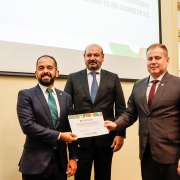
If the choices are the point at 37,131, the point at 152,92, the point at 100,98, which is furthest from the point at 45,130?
the point at 152,92

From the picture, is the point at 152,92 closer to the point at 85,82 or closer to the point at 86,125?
the point at 86,125

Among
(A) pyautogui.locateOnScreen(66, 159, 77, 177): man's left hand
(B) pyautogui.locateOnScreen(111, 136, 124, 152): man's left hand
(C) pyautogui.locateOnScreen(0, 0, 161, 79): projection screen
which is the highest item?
(C) pyautogui.locateOnScreen(0, 0, 161, 79): projection screen

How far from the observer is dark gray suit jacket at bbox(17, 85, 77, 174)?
1.67 m

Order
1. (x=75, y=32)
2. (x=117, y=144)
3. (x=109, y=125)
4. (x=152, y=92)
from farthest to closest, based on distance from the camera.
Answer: (x=75, y=32), (x=117, y=144), (x=109, y=125), (x=152, y=92)

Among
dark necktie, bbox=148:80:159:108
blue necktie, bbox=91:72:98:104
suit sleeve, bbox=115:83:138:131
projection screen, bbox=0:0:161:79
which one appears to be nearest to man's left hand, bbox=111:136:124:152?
suit sleeve, bbox=115:83:138:131

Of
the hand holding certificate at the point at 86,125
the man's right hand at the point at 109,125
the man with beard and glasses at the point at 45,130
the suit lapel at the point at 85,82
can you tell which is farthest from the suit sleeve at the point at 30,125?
the suit lapel at the point at 85,82

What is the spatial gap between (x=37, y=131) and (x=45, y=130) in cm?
5

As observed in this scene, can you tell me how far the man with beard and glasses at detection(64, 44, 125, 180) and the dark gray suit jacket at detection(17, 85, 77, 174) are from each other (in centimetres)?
40

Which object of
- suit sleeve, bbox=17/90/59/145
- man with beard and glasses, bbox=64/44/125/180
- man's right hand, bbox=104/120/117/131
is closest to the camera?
suit sleeve, bbox=17/90/59/145

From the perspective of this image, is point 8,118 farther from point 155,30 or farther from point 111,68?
point 155,30

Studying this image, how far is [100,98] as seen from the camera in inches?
86.8

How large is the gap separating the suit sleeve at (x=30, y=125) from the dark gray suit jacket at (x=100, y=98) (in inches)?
19.7

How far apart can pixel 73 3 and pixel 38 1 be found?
16.5 inches

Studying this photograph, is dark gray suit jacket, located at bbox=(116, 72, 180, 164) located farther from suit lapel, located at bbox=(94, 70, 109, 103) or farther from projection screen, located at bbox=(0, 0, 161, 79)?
projection screen, located at bbox=(0, 0, 161, 79)
